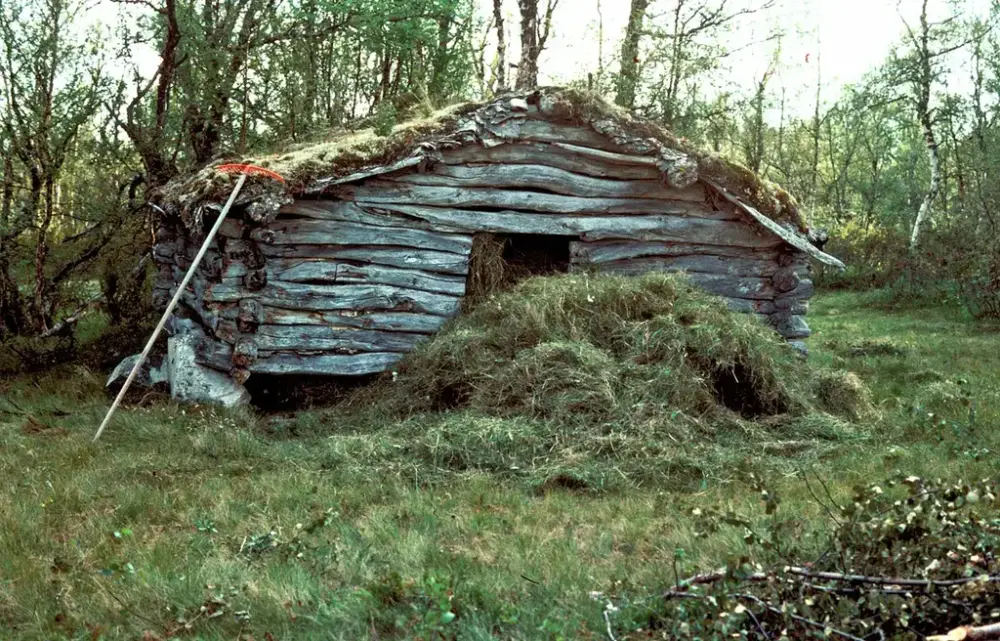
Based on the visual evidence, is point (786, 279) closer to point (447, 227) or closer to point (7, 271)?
point (447, 227)

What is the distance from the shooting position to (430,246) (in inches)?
361

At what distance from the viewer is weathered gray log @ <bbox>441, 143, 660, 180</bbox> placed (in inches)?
361

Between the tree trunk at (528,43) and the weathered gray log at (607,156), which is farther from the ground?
the tree trunk at (528,43)

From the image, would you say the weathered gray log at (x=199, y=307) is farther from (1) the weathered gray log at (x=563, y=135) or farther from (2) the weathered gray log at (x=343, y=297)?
(1) the weathered gray log at (x=563, y=135)

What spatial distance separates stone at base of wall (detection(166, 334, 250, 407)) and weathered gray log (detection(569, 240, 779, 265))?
144 inches

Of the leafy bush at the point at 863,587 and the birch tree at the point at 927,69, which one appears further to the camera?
the birch tree at the point at 927,69

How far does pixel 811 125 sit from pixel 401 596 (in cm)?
3636

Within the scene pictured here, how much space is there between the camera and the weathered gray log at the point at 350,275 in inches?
342

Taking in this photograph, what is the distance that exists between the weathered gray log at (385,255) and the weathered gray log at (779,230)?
113 inches

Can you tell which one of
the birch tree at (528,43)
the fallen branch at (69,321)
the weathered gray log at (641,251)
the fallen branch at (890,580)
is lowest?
the fallen branch at (890,580)

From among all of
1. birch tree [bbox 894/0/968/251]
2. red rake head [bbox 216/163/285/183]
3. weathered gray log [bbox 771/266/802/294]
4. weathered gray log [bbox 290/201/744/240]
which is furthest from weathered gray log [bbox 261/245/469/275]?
birch tree [bbox 894/0/968/251]

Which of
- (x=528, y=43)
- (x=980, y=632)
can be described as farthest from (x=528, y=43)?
(x=980, y=632)

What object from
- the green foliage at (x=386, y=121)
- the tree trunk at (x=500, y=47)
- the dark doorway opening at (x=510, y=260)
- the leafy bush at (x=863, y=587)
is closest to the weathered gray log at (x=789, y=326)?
the dark doorway opening at (x=510, y=260)

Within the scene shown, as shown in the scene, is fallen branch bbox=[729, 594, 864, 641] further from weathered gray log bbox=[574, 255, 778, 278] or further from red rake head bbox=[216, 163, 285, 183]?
weathered gray log bbox=[574, 255, 778, 278]
